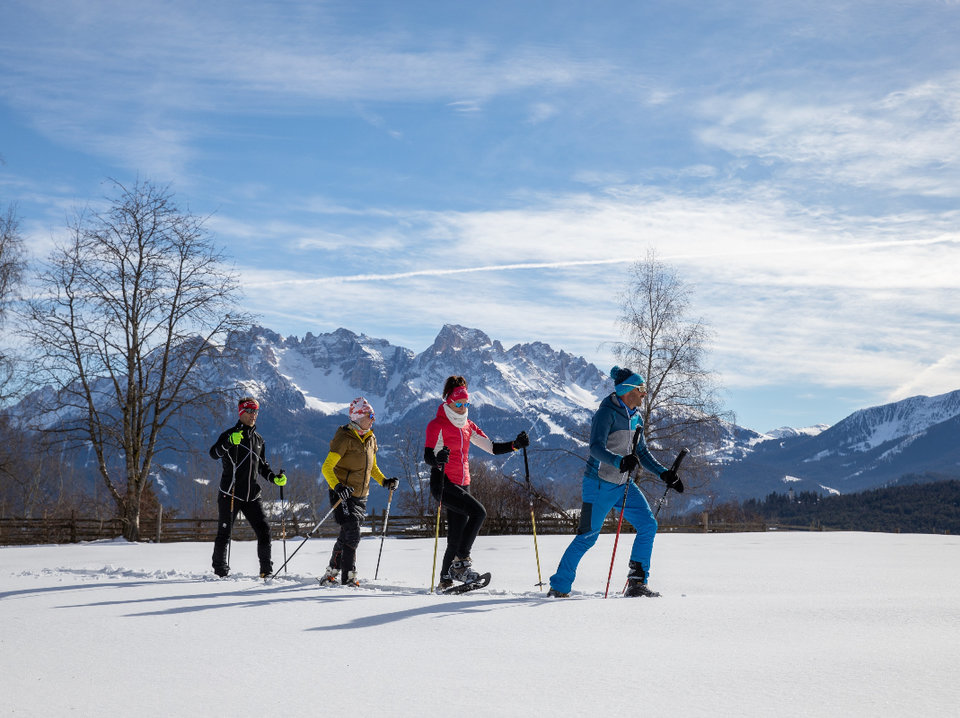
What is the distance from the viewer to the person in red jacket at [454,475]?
8.16 metres

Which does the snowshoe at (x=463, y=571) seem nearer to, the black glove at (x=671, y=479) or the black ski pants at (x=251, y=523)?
the black glove at (x=671, y=479)

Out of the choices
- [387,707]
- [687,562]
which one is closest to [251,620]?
[387,707]

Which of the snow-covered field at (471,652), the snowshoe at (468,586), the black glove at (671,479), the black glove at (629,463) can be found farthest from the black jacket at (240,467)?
the black glove at (671,479)

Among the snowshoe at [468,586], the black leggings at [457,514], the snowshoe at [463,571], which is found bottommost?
the snowshoe at [468,586]

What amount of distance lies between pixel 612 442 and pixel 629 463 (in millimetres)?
446

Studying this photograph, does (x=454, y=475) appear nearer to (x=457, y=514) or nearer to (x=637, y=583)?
(x=457, y=514)

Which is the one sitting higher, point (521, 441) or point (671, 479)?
point (521, 441)

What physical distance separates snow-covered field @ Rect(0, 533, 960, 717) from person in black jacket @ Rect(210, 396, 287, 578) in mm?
1562

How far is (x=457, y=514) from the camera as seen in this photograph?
830 centimetres

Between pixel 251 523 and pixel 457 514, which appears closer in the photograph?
pixel 457 514

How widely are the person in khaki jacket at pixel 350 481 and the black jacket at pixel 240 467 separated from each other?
4.47 ft

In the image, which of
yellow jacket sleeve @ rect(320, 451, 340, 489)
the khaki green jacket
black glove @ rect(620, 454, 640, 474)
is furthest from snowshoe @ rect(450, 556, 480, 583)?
black glove @ rect(620, 454, 640, 474)

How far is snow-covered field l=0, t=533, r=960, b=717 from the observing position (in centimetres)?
356

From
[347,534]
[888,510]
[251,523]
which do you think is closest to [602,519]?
[347,534]
